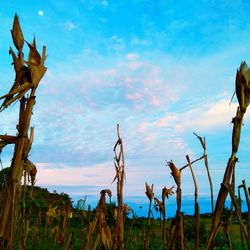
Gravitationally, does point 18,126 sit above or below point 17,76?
below

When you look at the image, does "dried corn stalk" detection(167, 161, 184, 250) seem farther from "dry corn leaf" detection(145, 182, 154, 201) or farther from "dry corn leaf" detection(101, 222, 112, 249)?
"dry corn leaf" detection(145, 182, 154, 201)

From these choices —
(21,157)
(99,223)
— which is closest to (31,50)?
(21,157)

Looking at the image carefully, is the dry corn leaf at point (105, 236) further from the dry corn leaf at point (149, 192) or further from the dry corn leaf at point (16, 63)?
the dry corn leaf at point (16, 63)

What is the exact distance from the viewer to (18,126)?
47.0 inches

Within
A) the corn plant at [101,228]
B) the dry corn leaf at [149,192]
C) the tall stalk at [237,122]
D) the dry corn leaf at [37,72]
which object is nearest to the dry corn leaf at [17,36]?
the dry corn leaf at [37,72]

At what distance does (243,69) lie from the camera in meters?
0.96

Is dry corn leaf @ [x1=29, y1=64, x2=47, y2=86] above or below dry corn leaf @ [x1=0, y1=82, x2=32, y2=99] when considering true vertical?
above

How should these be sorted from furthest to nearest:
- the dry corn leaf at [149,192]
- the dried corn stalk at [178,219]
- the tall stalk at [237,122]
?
the dry corn leaf at [149,192]
the dried corn stalk at [178,219]
the tall stalk at [237,122]

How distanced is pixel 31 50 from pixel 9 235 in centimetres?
63

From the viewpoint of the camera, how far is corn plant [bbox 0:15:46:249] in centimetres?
116

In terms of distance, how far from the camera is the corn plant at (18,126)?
1.16 metres

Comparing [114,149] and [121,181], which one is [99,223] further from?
[114,149]

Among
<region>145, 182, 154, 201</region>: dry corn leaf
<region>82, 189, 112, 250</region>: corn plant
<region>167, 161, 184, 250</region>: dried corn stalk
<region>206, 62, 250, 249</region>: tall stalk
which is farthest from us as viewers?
<region>145, 182, 154, 201</region>: dry corn leaf

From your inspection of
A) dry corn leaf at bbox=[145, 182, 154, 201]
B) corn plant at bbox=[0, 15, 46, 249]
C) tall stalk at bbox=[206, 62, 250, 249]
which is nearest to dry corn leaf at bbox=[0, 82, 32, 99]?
corn plant at bbox=[0, 15, 46, 249]
